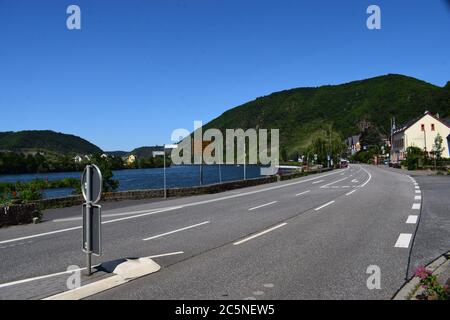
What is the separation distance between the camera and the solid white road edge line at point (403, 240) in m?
8.38

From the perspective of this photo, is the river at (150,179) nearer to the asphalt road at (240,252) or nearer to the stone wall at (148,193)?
the stone wall at (148,193)

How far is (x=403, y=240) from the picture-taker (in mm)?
8906

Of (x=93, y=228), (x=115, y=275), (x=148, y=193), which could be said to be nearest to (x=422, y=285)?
(x=115, y=275)

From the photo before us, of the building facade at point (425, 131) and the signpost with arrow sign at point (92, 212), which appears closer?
the signpost with arrow sign at point (92, 212)

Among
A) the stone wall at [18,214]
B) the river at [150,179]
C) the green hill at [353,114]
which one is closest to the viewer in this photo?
the stone wall at [18,214]

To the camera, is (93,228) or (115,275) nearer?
(93,228)

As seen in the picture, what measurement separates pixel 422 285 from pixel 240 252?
354 centimetres

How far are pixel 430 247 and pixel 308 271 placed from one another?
322 centimetres

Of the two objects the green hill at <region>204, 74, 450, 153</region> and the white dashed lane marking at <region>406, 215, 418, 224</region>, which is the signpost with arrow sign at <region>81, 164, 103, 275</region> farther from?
the green hill at <region>204, 74, 450, 153</region>

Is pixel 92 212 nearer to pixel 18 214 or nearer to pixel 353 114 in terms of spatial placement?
pixel 18 214

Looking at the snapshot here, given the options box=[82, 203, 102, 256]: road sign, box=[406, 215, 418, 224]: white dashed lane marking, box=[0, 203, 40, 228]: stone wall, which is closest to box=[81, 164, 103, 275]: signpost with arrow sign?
box=[82, 203, 102, 256]: road sign

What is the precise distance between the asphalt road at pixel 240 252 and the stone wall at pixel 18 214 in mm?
665

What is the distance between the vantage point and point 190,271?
658 cm

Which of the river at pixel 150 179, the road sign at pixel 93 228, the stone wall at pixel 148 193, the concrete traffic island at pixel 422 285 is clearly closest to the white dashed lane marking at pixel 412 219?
the concrete traffic island at pixel 422 285
